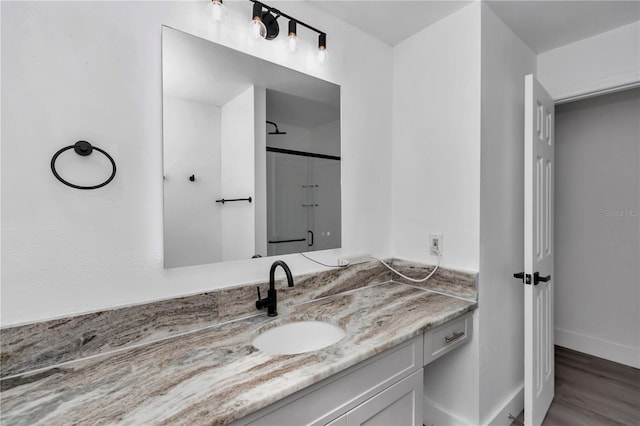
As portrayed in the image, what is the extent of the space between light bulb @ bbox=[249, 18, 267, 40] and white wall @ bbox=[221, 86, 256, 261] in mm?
224

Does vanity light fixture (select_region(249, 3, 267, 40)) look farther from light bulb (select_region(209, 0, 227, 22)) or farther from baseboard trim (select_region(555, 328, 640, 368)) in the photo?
baseboard trim (select_region(555, 328, 640, 368))

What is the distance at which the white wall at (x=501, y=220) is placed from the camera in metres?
1.66

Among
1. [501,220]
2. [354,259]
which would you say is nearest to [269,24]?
[354,259]

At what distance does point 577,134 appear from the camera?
2711 mm

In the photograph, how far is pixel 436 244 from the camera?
1.81 m

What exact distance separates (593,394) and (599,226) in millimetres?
1343

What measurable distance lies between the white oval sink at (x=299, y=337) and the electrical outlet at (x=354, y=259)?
1.47 feet

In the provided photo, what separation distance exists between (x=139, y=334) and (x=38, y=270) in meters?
0.37

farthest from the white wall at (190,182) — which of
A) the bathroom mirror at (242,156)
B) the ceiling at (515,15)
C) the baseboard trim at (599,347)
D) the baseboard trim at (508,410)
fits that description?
the baseboard trim at (599,347)

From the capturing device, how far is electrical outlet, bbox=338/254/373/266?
174 centimetres

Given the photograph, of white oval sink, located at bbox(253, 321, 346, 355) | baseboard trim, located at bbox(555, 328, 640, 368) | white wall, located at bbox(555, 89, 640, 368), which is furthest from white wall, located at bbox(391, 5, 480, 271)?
baseboard trim, located at bbox(555, 328, 640, 368)

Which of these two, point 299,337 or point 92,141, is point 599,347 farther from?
point 92,141

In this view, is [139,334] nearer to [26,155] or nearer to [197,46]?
[26,155]

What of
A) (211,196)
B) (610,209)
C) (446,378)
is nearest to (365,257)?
(446,378)
